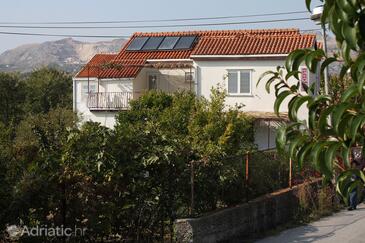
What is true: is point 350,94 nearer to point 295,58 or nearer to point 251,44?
point 295,58

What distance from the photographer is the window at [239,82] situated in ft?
103

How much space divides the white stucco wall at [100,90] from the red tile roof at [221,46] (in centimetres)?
47

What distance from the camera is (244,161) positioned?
13.1 metres

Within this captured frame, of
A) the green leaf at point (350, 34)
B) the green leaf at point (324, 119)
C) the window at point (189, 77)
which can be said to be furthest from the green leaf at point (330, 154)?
the window at point (189, 77)

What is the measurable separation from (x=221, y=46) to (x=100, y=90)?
333 inches

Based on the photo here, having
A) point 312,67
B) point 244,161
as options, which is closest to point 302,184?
point 244,161

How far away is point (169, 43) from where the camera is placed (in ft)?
119

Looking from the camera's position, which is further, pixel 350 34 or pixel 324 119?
pixel 324 119

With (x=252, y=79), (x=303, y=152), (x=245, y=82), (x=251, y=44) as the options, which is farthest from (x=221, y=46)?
(x=303, y=152)

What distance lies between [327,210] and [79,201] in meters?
7.90

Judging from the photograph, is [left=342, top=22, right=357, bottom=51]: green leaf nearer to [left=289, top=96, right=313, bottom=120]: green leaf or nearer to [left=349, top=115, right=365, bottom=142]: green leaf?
[left=349, top=115, right=365, bottom=142]: green leaf

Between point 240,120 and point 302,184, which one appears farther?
point 240,120

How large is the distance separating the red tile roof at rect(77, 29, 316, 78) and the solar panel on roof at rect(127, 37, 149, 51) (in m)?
0.35

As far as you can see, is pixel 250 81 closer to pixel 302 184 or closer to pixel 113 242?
pixel 302 184
